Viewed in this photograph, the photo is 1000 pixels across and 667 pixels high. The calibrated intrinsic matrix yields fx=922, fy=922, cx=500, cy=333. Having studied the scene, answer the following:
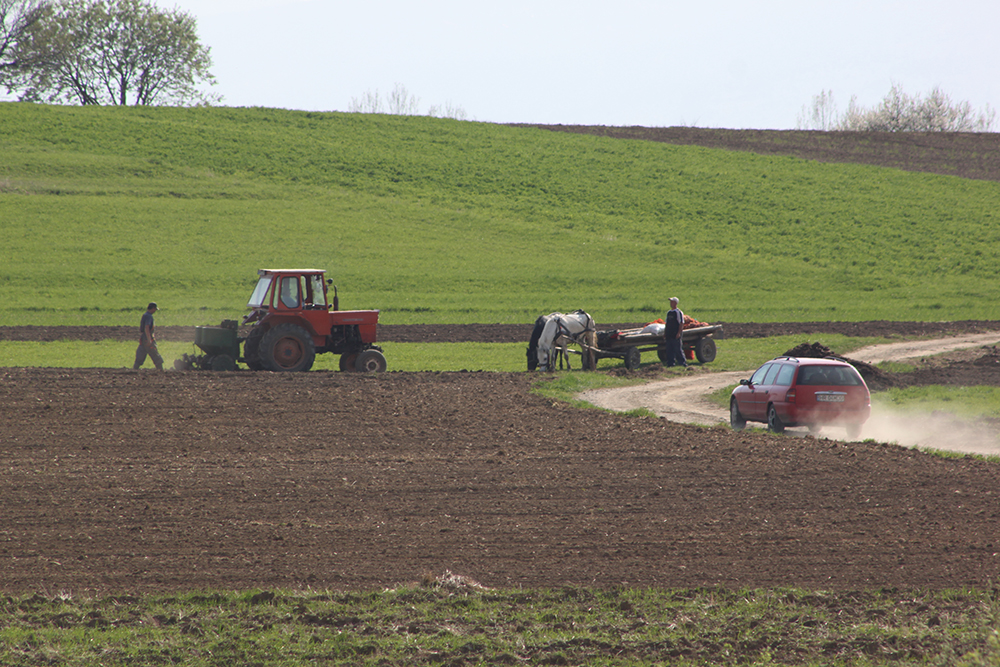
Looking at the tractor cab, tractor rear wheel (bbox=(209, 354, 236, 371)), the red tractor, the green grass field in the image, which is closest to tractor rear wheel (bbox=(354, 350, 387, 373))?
the red tractor

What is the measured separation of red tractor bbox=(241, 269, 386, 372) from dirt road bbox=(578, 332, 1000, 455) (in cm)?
605

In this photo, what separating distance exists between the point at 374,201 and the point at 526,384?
31.7 metres

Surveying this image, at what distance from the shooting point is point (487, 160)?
59062 millimetres

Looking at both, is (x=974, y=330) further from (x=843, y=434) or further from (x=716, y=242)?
(x=843, y=434)

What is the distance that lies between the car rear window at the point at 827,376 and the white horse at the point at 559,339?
8441 mm

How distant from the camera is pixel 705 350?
25.8 metres

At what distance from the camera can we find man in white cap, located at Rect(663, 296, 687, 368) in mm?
24156

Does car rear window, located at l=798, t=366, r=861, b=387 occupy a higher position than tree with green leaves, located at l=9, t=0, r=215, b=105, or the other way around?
tree with green leaves, located at l=9, t=0, r=215, b=105

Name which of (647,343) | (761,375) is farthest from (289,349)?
(761,375)

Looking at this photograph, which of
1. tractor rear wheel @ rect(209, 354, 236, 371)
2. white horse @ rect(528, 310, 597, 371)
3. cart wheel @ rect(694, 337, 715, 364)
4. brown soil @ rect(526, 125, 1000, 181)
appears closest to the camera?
tractor rear wheel @ rect(209, 354, 236, 371)

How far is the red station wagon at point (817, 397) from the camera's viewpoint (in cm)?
1552

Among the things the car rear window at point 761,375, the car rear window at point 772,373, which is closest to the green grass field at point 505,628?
the car rear window at point 772,373

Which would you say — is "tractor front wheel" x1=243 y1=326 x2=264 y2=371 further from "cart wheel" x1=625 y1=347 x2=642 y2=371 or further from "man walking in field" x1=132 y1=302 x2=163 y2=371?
"cart wheel" x1=625 y1=347 x2=642 y2=371

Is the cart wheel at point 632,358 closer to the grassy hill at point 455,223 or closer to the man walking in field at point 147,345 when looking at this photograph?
the grassy hill at point 455,223
